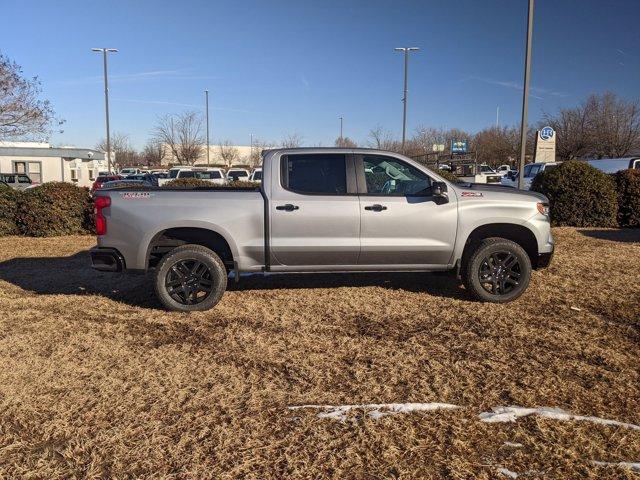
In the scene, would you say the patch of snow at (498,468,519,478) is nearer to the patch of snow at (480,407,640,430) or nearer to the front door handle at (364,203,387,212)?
the patch of snow at (480,407,640,430)

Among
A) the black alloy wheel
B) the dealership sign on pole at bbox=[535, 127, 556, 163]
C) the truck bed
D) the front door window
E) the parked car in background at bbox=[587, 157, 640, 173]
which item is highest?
the dealership sign on pole at bbox=[535, 127, 556, 163]

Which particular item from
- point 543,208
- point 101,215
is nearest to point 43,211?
point 101,215

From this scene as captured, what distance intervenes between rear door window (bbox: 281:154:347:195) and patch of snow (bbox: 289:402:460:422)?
2871 millimetres

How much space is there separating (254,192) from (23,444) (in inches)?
135

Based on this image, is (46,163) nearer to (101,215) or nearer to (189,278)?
(101,215)

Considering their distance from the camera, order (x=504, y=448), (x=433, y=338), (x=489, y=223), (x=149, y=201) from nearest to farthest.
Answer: (x=504, y=448)
(x=433, y=338)
(x=149, y=201)
(x=489, y=223)

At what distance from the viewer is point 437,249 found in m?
6.04

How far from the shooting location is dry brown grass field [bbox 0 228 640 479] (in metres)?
2.98

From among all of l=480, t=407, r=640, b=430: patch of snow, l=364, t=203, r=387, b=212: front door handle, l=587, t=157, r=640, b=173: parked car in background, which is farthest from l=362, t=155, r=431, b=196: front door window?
l=587, t=157, r=640, b=173: parked car in background

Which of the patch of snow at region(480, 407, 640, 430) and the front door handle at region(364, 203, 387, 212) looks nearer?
the patch of snow at region(480, 407, 640, 430)

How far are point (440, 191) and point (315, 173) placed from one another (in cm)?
143

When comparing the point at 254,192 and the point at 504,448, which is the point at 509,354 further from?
the point at 254,192

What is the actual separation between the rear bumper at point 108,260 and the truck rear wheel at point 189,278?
428 mm

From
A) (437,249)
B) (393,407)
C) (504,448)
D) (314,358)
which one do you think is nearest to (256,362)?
(314,358)
